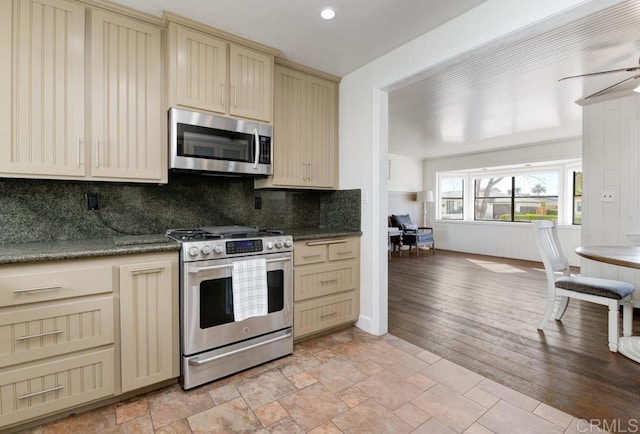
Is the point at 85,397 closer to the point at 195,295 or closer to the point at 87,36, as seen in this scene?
the point at 195,295

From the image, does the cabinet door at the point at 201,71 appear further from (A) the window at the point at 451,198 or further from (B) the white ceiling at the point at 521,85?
(A) the window at the point at 451,198

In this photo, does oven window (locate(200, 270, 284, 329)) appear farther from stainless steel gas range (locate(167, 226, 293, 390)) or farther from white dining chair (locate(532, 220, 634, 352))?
white dining chair (locate(532, 220, 634, 352))

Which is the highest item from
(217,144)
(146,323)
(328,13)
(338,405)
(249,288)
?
(328,13)

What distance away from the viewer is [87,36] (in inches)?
75.9

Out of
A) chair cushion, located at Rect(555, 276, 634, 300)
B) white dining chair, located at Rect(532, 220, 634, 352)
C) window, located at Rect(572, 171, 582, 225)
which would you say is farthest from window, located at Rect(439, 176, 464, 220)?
chair cushion, located at Rect(555, 276, 634, 300)

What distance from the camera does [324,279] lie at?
104 inches

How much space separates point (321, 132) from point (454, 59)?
50.4 inches

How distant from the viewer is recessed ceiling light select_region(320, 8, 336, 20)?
2012 millimetres

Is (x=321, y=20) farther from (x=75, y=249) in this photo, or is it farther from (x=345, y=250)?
(x=75, y=249)

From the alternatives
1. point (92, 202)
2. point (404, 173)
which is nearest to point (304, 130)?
point (92, 202)

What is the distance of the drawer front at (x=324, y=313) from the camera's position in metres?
2.52

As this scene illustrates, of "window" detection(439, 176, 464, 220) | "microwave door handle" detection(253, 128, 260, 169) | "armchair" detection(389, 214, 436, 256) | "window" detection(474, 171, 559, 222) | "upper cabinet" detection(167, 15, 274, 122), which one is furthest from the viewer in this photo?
"window" detection(439, 176, 464, 220)

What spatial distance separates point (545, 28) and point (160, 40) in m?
2.42

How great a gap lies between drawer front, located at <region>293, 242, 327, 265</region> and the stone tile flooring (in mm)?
742
